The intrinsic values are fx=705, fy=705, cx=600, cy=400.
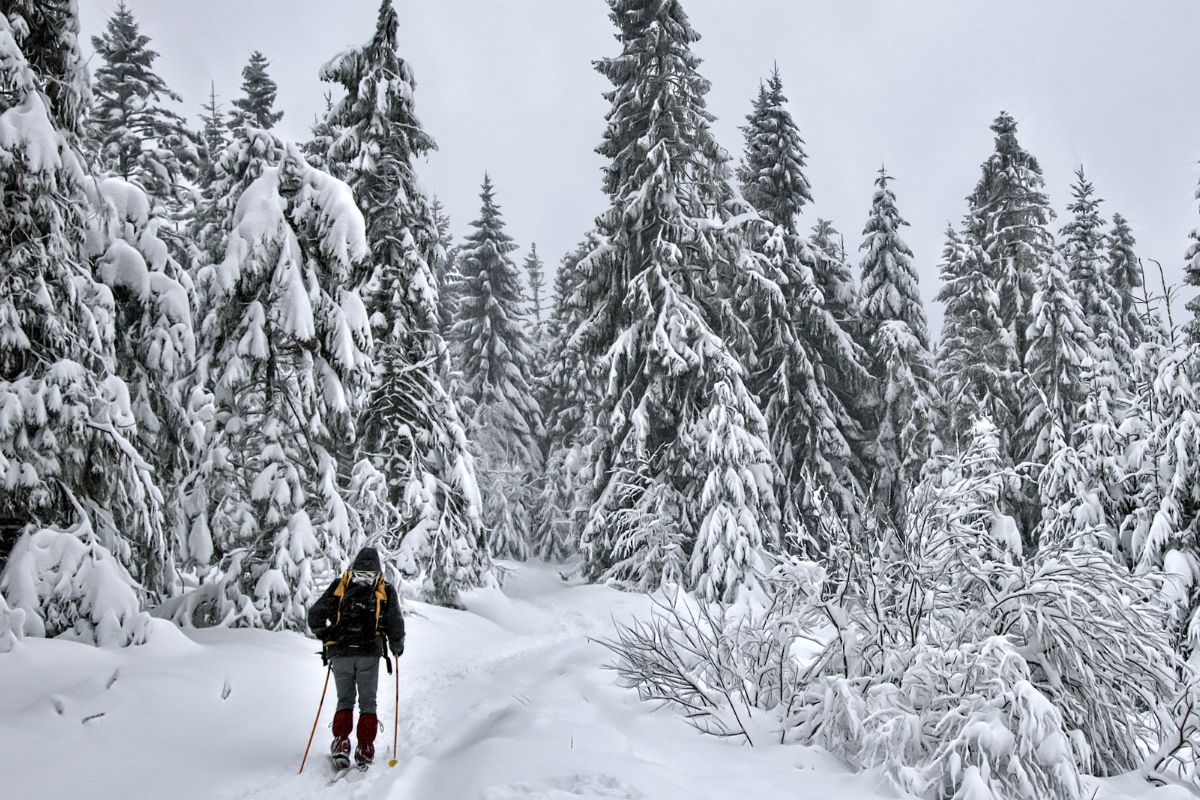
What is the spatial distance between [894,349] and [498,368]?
15162 millimetres

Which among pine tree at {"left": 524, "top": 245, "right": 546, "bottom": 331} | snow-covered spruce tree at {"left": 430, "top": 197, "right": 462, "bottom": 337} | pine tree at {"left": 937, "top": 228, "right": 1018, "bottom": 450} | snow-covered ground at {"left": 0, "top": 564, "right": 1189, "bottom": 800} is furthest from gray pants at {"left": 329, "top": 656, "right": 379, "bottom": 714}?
pine tree at {"left": 524, "top": 245, "right": 546, "bottom": 331}

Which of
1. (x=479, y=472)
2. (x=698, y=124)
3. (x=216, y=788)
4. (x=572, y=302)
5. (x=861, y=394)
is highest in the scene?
(x=698, y=124)

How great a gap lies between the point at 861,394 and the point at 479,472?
13.9m

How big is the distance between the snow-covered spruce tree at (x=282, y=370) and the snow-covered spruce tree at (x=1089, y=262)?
84.1 ft

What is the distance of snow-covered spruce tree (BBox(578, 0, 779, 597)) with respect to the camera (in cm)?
1673

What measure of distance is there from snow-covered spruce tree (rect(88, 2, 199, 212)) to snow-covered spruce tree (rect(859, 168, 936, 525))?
805 inches

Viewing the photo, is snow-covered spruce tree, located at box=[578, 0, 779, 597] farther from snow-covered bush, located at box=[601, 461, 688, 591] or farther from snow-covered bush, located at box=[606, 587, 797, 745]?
snow-covered bush, located at box=[606, 587, 797, 745]

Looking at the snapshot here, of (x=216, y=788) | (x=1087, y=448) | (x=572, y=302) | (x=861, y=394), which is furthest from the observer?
(x=861, y=394)

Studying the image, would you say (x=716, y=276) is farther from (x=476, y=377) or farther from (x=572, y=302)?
(x=476, y=377)

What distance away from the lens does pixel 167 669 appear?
7094mm

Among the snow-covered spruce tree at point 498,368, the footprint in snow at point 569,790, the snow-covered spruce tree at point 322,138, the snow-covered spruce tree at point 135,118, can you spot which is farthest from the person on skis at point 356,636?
the snow-covered spruce tree at point 498,368

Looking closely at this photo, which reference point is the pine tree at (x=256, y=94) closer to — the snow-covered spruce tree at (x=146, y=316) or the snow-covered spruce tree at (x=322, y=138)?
the snow-covered spruce tree at (x=322, y=138)

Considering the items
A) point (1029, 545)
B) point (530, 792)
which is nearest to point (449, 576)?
point (530, 792)

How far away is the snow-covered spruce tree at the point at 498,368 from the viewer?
28156 millimetres
